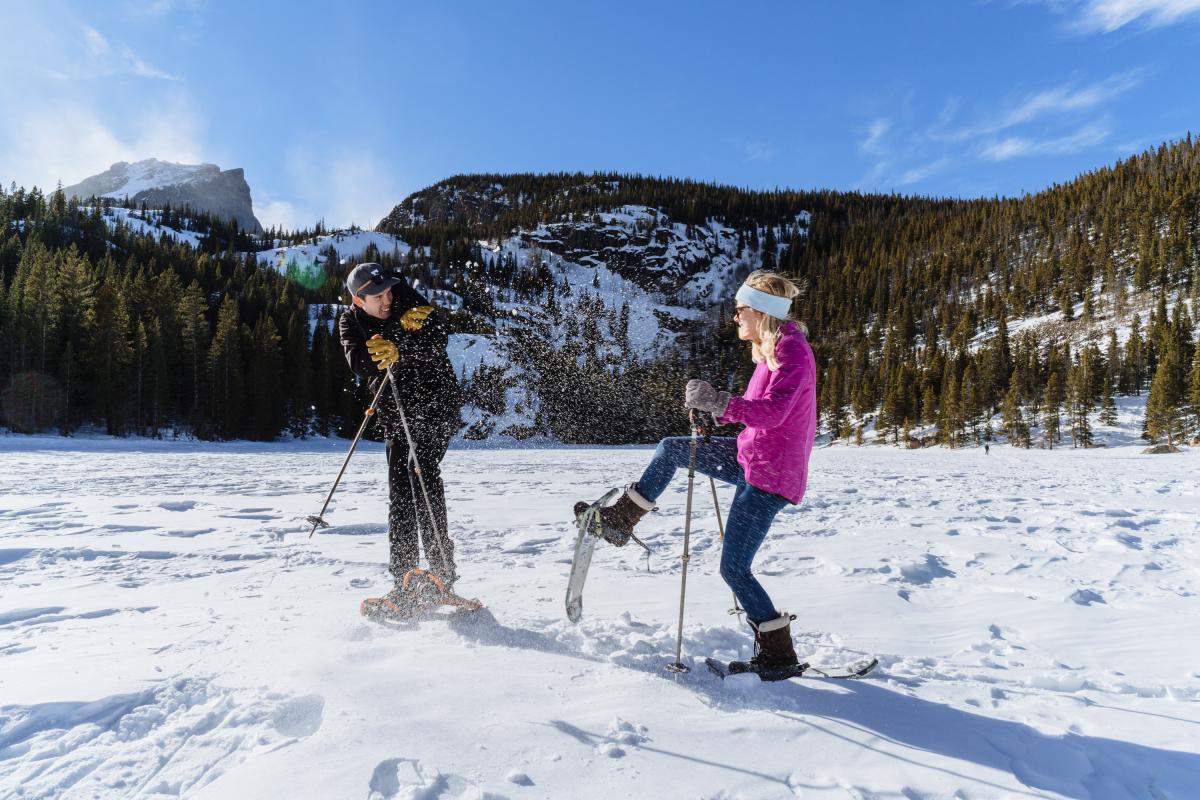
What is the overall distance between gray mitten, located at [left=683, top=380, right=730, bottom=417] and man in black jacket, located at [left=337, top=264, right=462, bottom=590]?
6.40 feet

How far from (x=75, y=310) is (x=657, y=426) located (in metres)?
59.8

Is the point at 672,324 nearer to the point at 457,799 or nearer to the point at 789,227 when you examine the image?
the point at 789,227

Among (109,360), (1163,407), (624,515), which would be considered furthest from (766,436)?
(1163,407)

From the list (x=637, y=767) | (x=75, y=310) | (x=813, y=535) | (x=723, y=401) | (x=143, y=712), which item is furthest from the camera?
(x=75, y=310)

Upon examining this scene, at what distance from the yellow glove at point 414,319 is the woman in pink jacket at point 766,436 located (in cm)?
202

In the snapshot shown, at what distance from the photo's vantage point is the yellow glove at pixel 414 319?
12.8 ft

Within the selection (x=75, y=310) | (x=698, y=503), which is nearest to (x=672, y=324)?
(x=75, y=310)

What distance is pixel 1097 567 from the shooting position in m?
5.33

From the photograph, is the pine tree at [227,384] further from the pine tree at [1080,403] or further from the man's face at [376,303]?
the pine tree at [1080,403]

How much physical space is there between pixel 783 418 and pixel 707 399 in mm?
389

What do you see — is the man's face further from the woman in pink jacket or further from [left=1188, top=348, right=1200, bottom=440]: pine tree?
[left=1188, top=348, right=1200, bottom=440]: pine tree

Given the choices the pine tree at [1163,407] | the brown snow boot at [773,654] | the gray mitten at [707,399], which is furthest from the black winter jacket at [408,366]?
the pine tree at [1163,407]

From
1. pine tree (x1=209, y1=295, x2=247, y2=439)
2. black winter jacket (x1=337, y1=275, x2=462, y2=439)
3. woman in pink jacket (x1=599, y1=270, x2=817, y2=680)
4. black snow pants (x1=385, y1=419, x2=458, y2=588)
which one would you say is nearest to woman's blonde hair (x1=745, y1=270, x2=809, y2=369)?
woman in pink jacket (x1=599, y1=270, x2=817, y2=680)

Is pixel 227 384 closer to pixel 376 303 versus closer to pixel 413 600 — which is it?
pixel 376 303
